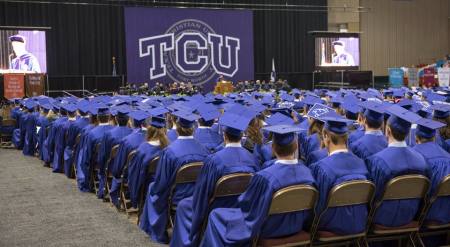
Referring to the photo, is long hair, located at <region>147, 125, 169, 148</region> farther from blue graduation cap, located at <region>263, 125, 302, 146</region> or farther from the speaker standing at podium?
the speaker standing at podium

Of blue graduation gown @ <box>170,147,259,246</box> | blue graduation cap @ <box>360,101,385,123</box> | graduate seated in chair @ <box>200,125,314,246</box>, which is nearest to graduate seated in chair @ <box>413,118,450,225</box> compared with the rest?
blue graduation cap @ <box>360,101,385,123</box>

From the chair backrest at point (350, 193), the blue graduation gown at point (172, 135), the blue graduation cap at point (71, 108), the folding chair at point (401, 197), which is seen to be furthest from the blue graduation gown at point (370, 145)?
the blue graduation cap at point (71, 108)

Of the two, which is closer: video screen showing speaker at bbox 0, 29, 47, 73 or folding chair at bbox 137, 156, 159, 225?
folding chair at bbox 137, 156, 159, 225

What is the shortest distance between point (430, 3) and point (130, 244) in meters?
29.9

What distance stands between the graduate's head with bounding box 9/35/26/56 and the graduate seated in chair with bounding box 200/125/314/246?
1686 cm

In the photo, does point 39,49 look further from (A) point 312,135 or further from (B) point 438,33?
(B) point 438,33

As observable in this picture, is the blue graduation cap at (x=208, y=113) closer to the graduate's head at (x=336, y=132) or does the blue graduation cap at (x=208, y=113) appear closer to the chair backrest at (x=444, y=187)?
the graduate's head at (x=336, y=132)

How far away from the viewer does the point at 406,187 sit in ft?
12.0

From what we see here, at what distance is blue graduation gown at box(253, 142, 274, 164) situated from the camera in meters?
4.87

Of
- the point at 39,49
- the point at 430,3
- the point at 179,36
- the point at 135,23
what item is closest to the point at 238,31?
the point at 179,36

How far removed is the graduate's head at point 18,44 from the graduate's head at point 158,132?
1468 cm

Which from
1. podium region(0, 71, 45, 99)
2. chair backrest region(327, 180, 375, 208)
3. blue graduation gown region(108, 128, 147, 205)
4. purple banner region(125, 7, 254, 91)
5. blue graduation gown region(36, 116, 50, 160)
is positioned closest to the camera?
chair backrest region(327, 180, 375, 208)

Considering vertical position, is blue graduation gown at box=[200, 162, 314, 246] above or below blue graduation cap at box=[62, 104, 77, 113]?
below

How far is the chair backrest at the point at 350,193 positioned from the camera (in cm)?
341
